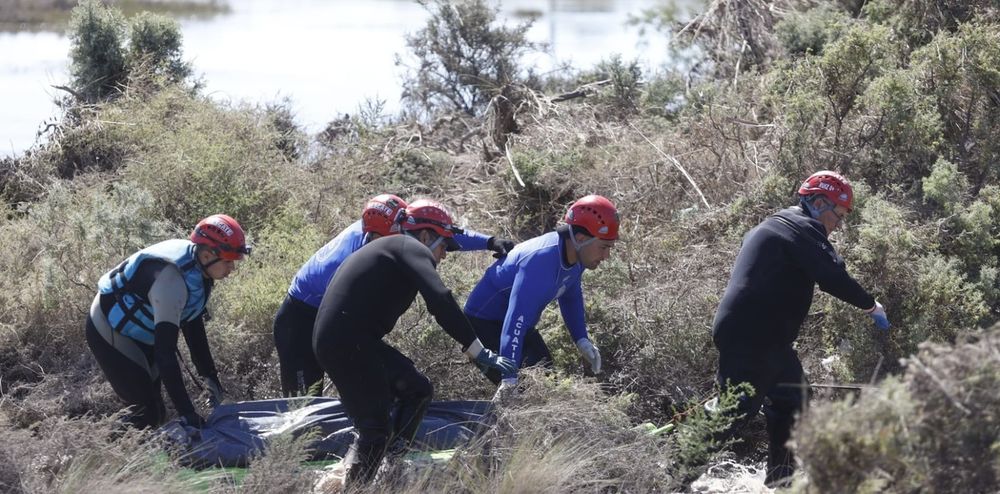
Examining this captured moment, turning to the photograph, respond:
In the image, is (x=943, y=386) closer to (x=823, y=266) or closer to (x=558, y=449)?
(x=823, y=266)

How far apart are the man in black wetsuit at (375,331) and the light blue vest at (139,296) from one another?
2.65 feet

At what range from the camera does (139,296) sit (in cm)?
613

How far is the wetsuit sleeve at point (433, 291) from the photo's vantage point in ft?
18.2

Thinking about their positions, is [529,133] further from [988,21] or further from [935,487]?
[935,487]

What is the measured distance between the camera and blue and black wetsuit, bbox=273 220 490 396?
6.74m

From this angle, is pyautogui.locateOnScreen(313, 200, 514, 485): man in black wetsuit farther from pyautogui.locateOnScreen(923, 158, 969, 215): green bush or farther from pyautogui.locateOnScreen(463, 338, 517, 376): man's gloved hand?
pyautogui.locateOnScreen(923, 158, 969, 215): green bush

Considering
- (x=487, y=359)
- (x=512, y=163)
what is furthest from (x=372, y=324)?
(x=512, y=163)

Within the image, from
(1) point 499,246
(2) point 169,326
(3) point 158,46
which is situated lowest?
(1) point 499,246

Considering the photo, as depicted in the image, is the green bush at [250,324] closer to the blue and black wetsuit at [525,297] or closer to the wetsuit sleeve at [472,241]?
the wetsuit sleeve at [472,241]

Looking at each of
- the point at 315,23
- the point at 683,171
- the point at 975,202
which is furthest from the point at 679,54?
the point at 315,23

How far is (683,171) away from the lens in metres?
9.77

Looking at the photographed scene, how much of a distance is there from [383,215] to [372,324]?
3.14ft

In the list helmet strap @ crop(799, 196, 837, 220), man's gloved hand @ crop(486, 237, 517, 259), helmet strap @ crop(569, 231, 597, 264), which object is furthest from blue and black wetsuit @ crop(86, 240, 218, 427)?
helmet strap @ crop(799, 196, 837, 220)

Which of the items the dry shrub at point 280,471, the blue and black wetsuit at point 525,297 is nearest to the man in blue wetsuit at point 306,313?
the blue and black wetsuit at point 525,297
